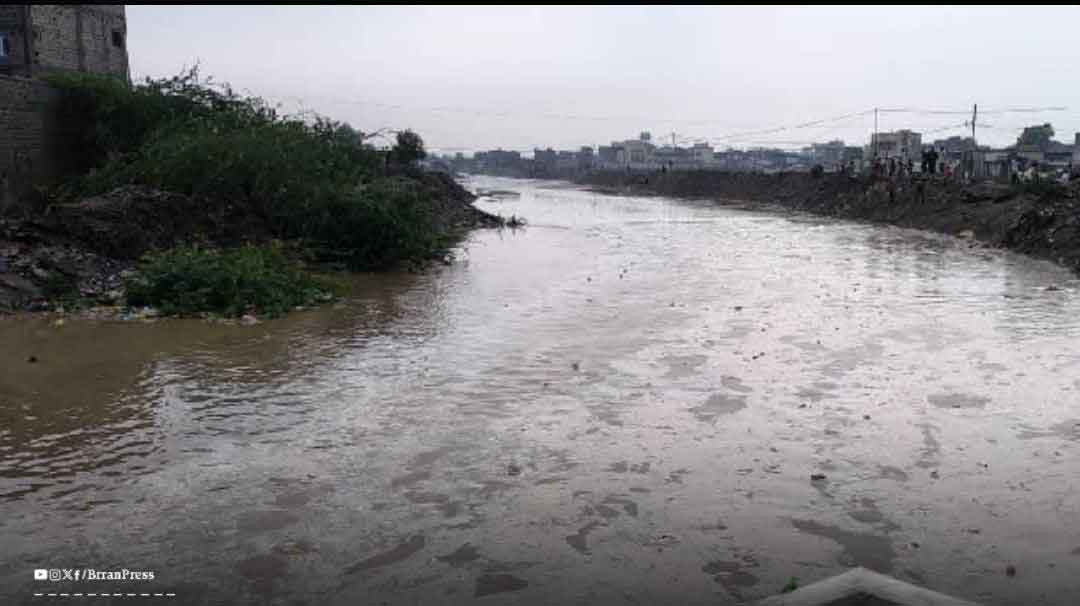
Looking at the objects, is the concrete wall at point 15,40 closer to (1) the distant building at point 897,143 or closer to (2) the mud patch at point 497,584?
(2) the mud patch at point 497,584

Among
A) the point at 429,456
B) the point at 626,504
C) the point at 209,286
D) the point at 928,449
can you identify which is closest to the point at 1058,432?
the point at 928,449

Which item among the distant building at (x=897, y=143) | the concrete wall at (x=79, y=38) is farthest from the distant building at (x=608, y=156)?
the concrete wall at (x=79, y=38)

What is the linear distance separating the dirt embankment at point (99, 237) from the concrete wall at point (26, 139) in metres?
2.77

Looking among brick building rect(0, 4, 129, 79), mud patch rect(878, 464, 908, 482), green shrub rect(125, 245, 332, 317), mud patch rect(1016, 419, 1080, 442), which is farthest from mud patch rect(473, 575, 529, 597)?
brick building rect(0, 4, 129, 79)

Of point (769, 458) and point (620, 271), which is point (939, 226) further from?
point (769, 458)

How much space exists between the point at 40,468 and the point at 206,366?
2.93 meters

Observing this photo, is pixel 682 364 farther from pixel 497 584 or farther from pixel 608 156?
pixel 608 156

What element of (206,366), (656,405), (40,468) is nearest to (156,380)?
(206,366)

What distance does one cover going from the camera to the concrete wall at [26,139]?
1553 centimetres

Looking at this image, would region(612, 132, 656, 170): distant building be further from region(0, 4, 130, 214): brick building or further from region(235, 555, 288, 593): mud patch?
region(235, 555, 288, 593): mud patch

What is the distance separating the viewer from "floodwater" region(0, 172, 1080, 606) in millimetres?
4340

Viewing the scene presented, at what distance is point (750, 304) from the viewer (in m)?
13.1

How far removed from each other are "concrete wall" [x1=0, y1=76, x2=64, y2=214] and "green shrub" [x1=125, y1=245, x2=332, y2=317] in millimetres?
5224

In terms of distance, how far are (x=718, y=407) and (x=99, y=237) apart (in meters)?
10.0
